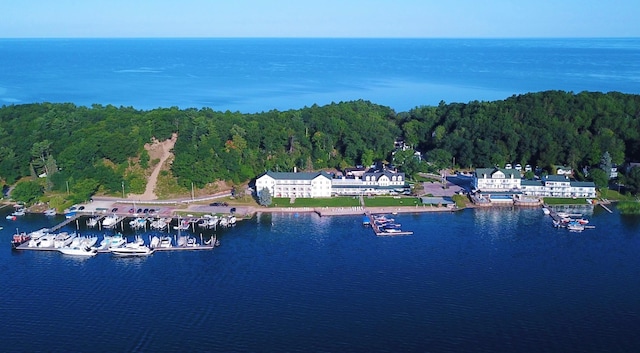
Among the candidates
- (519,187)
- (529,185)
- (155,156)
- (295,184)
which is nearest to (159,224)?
(295,184)

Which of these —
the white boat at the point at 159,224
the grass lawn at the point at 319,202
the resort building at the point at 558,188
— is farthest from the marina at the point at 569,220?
the white boat at the point at 159,224

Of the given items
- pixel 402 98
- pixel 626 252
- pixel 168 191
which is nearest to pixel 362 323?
pixel 626 252

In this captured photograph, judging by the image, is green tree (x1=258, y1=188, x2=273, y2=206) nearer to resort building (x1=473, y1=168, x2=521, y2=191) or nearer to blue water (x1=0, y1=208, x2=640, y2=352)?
blue water (x1=0, y1=208, x2=640, y2=352)

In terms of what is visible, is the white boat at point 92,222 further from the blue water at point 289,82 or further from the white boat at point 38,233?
the blue water at point 289,82

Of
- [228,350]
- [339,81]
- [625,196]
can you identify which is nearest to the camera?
[228,350]

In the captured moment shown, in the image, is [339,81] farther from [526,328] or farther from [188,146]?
[526,328]

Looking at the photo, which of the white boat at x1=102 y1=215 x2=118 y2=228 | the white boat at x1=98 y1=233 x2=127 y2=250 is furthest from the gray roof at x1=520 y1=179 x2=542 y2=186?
the white boat at x1=102 y1=215 x2=118 y2=228
